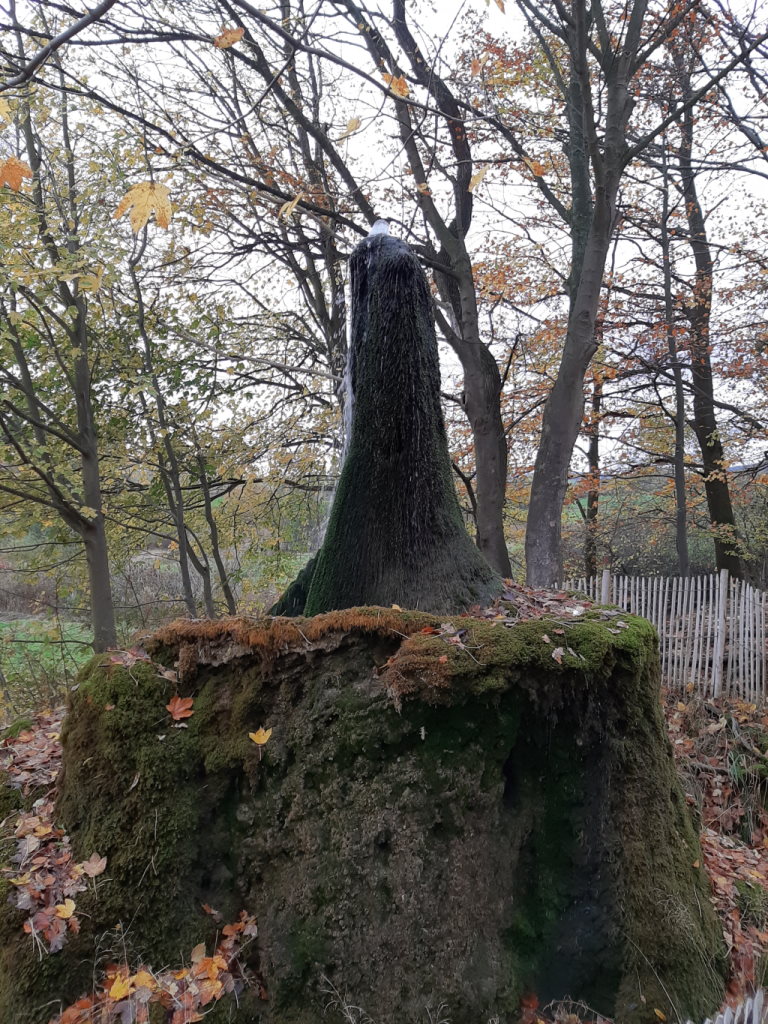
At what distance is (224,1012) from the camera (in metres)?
2.54

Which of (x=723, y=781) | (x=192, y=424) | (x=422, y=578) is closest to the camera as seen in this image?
(x=422, y=578)

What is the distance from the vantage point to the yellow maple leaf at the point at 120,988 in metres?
2.44

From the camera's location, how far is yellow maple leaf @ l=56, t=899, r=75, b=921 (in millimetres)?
2586

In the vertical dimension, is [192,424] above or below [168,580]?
above

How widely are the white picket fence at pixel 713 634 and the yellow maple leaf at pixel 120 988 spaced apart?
271 inches

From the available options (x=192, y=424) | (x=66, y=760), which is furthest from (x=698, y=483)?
(x=66, y=760)

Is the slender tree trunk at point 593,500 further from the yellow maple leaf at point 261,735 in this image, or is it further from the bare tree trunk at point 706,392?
the yellow maple leaf at point 261,735

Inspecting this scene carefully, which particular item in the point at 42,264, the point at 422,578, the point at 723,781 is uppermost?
the point at 42,264

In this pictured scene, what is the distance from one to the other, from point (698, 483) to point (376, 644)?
1621 centimetres

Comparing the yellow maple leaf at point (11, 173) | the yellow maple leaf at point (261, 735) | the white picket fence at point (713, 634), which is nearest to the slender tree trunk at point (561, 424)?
the white picket fence at point (713, 634)

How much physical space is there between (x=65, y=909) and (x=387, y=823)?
1.46m

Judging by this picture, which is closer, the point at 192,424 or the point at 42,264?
the point at 42,264

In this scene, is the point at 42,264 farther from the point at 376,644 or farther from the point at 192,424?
the point at 376,644

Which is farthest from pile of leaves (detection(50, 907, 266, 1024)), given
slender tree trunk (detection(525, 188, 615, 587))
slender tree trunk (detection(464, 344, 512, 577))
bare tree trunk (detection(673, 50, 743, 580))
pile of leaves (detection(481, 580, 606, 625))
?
bare tree trunk (detection(673, 50, 743, 580))
